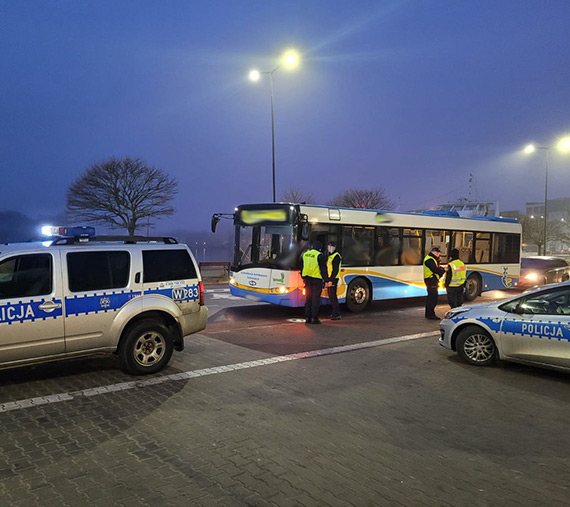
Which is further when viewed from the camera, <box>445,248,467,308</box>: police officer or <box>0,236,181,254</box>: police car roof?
<box>445,248,467,308</box>: police officer

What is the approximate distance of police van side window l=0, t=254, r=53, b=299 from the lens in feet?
A: 17.6

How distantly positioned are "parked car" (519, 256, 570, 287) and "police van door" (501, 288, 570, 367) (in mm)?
14778

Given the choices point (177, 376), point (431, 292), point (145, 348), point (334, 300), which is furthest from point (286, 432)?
point (431, 292)

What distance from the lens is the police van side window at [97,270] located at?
5.79 metres

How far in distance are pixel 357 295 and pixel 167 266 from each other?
697 centimetres

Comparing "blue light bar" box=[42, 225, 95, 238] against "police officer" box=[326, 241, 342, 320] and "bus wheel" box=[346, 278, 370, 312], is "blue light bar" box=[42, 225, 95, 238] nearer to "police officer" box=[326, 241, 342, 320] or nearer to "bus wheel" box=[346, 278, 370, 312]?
"police officer" box=[326, 241, 342, 320]

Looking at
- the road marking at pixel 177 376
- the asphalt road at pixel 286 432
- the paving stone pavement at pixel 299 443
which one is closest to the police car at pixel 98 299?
the road marking at pixel 177 376

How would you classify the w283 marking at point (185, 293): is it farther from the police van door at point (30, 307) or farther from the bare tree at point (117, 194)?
the bare tree at point (117, 194)

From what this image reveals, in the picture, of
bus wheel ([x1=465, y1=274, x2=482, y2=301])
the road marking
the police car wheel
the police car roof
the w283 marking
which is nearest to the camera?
the road marking

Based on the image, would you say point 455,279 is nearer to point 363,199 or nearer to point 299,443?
point 299,443

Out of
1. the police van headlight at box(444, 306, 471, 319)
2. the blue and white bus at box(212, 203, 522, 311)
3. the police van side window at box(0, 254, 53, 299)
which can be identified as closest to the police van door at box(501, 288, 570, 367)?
the police van headlight at box(444, 306, 471, 319)

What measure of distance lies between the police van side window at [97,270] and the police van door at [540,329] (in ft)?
18.3

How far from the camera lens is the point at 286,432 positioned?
450cm

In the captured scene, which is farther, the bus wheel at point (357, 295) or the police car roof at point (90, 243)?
the bus wheel at point (357, 295)
